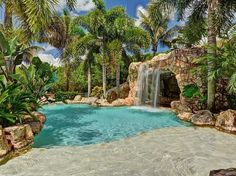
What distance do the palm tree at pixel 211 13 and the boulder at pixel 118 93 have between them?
8.99 metres

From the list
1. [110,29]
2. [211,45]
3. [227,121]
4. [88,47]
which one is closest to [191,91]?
[211,45]

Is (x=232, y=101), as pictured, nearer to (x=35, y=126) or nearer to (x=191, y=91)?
(x=191, y=91)

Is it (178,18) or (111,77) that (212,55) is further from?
(111,77)

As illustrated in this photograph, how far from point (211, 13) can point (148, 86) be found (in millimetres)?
8587

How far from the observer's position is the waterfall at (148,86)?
21219 millimetres

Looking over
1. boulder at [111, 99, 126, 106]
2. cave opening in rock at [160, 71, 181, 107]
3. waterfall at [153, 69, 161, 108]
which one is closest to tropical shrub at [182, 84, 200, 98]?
waterfall at [153, 69, 161, 108]

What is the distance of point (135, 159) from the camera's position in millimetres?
7625

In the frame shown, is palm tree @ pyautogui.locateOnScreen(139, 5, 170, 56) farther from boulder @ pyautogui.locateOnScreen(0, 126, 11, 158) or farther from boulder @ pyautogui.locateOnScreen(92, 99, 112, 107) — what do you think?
boulder @ pyautogui.locateOnScreen(0, 126, 11, 158)

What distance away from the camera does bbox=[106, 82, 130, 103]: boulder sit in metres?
24.0

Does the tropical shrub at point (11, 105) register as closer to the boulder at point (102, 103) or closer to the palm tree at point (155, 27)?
the boulder at point (102, 103)

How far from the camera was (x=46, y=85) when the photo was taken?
13.4 metres

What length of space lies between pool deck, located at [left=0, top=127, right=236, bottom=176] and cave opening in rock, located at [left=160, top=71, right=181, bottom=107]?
38.9ft

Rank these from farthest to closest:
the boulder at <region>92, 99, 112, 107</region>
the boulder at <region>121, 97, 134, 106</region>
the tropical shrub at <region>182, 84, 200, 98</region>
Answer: the boulder at <region>121, 97, 134, 106</region> → the boulder at <region>92, 99, 112, 107</region> → the tropical shrub at <region>182, 84, 200, 98</region>

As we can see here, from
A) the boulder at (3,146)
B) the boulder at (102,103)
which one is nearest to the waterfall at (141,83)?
the boulder at (102,103)
